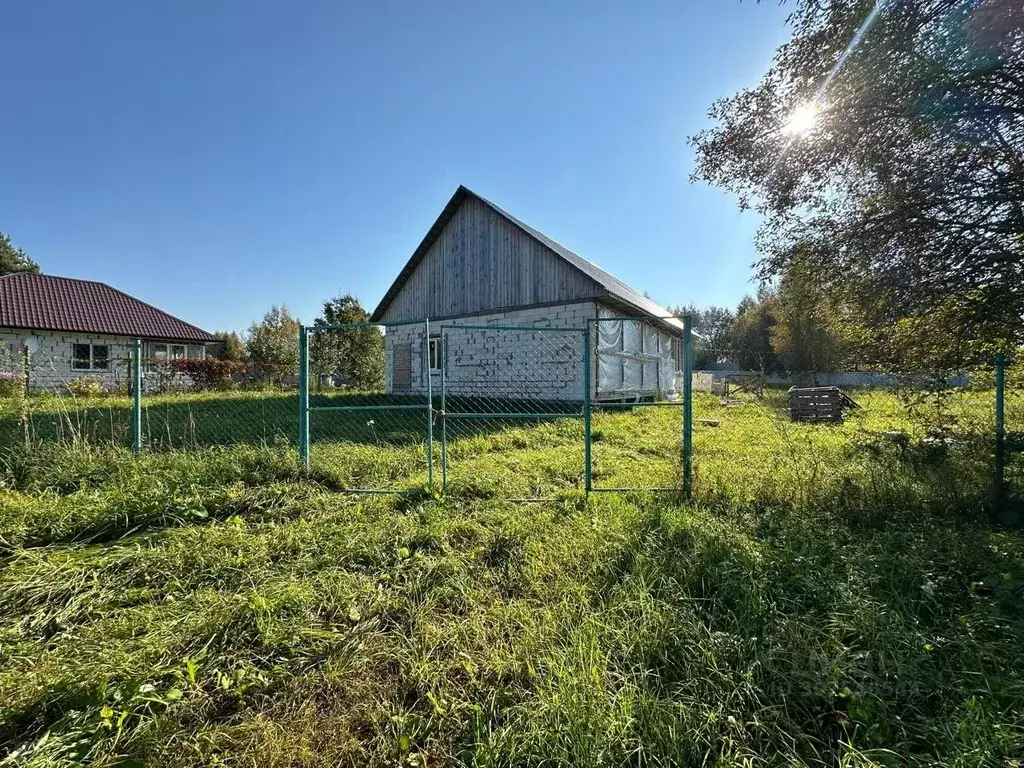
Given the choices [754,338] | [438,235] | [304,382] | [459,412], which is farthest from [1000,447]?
[754,338]

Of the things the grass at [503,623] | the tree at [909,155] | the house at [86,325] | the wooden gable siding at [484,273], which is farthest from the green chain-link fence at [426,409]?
the tree at [909,155]

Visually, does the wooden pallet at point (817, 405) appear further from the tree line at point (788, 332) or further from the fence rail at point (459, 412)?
the fence rail at point (459, 412)

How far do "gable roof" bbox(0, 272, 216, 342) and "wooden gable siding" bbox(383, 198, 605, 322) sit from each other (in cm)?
1429

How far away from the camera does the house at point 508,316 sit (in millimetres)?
12766

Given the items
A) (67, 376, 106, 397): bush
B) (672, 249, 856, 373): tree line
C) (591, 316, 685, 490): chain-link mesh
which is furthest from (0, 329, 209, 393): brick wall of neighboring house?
(672, 249, 856, 373): tree line

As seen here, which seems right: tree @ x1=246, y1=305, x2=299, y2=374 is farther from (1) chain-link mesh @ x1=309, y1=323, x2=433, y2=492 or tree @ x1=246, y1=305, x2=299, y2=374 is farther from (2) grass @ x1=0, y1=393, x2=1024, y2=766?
(2) grass @ x1=0, y1=393, x2=1024, y2=766

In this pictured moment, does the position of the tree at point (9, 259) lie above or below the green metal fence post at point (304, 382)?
above

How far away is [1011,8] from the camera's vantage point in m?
3.86

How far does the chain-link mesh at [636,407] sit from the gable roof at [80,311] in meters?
22.1

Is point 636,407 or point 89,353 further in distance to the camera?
point 89,353

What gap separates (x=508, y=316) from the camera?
1441cm

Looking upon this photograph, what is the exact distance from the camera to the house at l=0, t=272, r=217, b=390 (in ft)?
61.1

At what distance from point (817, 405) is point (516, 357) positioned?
858 cm

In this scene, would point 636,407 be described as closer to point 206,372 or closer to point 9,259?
point 206,372
